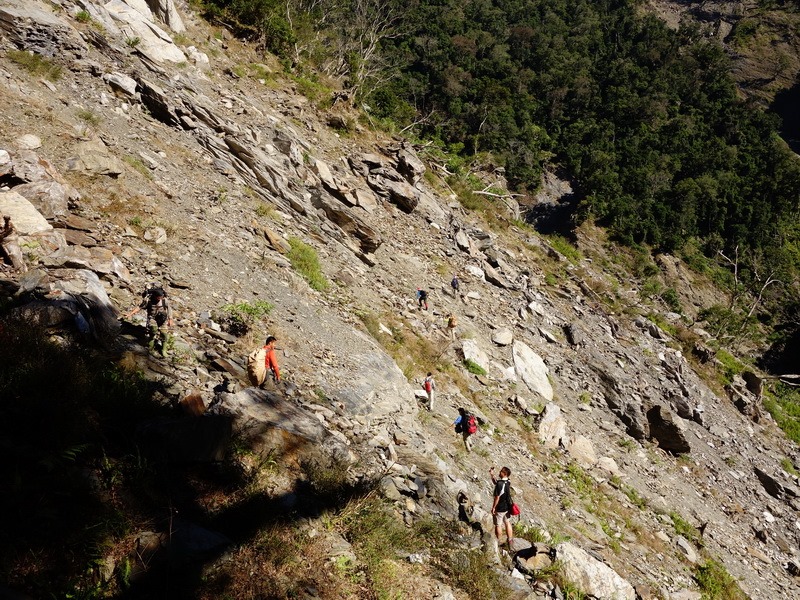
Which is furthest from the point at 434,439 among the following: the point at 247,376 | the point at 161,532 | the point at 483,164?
the point at 483,164

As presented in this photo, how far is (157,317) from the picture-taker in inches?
248

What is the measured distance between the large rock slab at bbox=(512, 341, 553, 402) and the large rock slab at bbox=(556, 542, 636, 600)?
6.57 meters

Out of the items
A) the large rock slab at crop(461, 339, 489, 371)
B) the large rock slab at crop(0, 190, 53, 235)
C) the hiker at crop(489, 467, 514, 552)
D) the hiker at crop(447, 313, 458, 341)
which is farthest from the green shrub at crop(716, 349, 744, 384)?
the large rock slab at crop(0, 190, 53, 235)

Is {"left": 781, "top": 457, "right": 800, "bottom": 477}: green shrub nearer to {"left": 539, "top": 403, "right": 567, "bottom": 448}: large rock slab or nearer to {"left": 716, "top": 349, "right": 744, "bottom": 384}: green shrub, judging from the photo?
{"left": 716, "top": 349, "right": 744, "bottom": 384}: green shrub

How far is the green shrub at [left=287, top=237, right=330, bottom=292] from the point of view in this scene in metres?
10.8

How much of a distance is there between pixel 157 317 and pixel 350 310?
5.04 metres

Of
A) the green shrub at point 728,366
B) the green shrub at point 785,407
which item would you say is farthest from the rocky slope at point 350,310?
the green shrub at point 785,407

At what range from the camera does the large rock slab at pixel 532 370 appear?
13383 mm

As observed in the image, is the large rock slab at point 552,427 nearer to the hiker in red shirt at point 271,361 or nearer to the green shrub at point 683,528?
the green shrub at point 683,528

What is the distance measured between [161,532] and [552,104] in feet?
212

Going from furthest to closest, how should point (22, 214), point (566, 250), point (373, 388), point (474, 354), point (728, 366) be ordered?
1. point (566, 250)
2. point (728, 366)
3. point (474, 354)
4. point (373, 388)
5. point (22, 214)

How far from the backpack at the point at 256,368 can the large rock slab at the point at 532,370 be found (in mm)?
9243

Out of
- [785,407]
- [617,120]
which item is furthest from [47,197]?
[617,120]

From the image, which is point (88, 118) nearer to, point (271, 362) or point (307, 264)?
point (307, 264)
